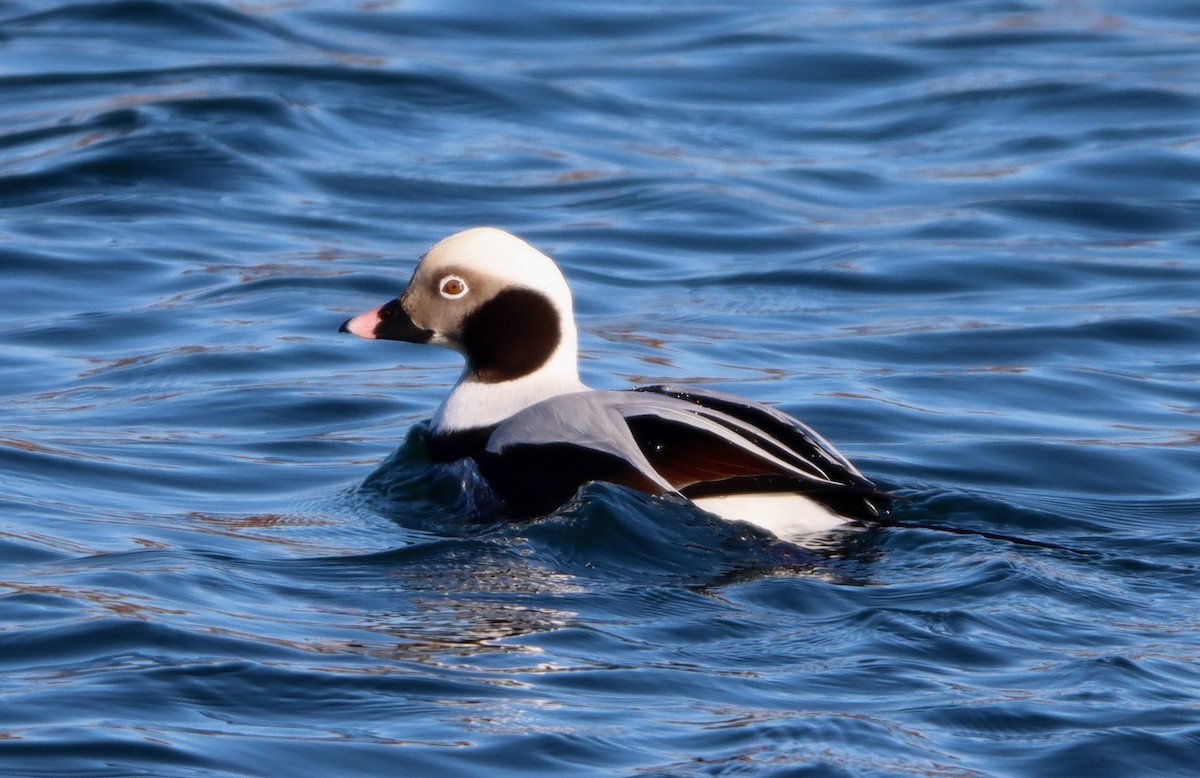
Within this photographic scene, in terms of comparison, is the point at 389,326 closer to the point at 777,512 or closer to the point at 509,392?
the point at 509,392

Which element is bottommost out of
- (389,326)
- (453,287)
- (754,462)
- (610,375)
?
(610,375)

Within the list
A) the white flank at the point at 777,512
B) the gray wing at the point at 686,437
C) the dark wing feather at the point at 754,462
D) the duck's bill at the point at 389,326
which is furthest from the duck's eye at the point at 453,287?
the white flank at the point at 777,512

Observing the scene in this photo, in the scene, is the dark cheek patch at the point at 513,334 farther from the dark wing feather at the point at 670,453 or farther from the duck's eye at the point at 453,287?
the dark wing feather at the point at 670,453

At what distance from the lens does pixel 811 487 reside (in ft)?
16.3

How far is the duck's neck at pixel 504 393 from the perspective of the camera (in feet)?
19.4

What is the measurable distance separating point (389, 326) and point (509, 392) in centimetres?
49

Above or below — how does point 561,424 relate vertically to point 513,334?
below

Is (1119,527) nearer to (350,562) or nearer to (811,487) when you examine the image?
(811,487)

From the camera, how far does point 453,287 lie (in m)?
6.03

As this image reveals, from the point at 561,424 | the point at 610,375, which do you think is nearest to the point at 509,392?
the point at 561,424

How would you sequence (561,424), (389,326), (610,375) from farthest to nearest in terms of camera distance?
(610,375) → (389,326) → (561,424)

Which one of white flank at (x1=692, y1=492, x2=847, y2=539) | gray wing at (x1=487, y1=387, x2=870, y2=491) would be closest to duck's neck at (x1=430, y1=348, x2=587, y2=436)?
gray wing at (x1=487, y1=387, x2=870, y2=491)

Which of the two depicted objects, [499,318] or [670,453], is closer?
[670,453]

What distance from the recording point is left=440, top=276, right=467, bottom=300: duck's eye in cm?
602
